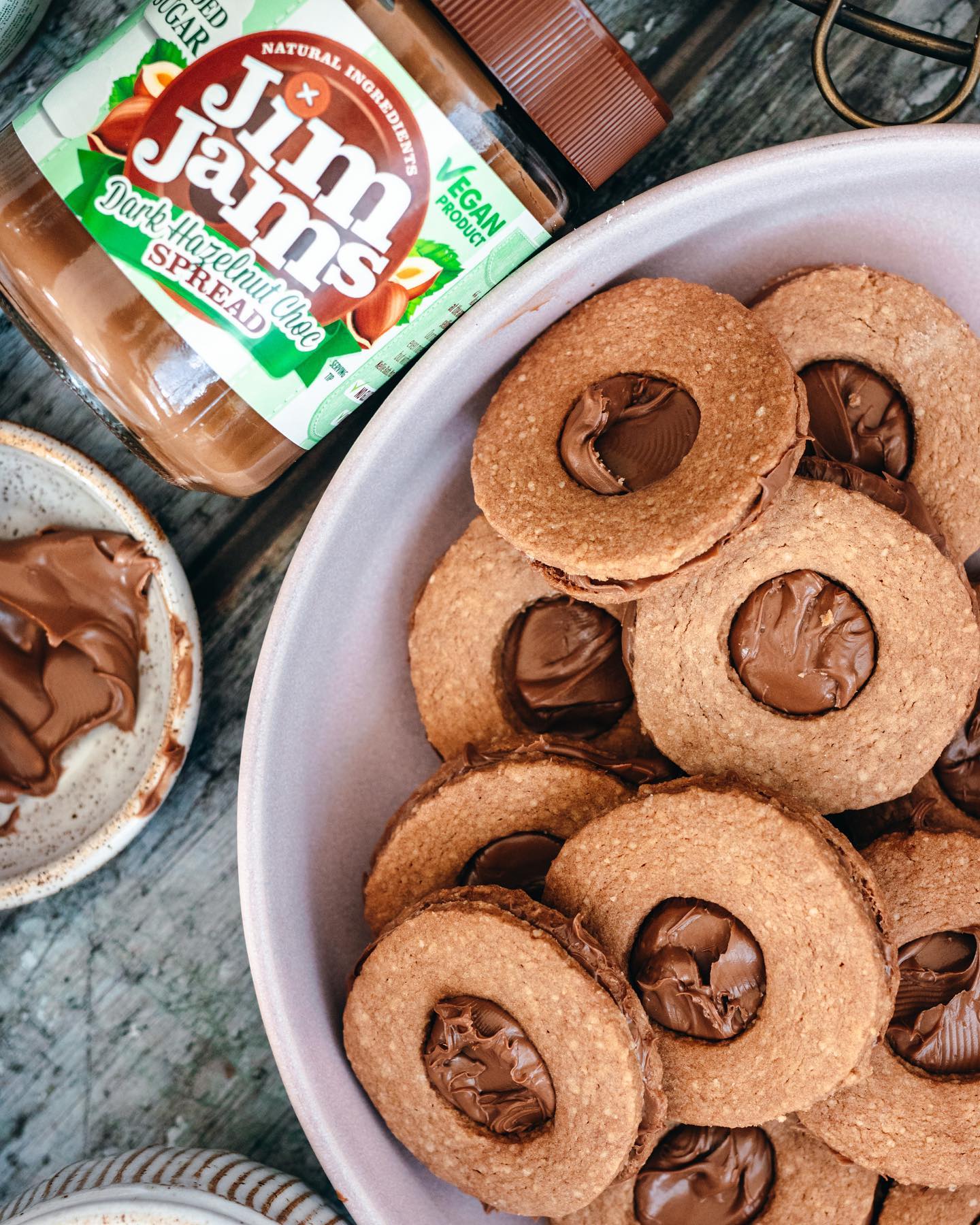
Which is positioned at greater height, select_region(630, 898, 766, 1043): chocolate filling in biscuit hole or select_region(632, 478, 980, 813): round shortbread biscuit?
select_region(632, 478, 980, 813): round shortbread biscuit

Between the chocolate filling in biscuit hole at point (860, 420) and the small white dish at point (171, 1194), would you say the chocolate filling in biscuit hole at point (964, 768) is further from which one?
the small white dish at point (171, 1194)

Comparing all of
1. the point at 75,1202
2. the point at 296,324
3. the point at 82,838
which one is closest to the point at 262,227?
the point at 296,324

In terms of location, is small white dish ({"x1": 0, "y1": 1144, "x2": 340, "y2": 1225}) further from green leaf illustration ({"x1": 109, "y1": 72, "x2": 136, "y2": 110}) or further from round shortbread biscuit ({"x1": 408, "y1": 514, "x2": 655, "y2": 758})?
green leaf illustration ({"x1": 109, "y1": 72, "x2": 136, "y2": 110})

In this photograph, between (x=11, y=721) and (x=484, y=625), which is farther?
(x=11, y=721)

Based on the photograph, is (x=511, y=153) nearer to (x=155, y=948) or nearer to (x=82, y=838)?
(x=82, y=838)

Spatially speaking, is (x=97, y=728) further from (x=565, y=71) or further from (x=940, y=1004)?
(x=940, y=1004)

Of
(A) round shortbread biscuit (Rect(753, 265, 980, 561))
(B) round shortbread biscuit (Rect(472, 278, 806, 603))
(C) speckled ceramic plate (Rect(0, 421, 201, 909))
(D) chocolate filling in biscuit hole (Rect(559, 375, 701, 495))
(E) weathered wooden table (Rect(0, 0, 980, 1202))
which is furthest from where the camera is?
(E) weathered wooden table (Rect(0, 0, 980, 1202))

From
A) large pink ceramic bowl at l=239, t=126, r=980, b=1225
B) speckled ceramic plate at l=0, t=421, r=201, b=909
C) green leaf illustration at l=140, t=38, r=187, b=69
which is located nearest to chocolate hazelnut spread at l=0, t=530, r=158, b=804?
speckled ceramic plate at l=0, t=421, r=201, b=909
